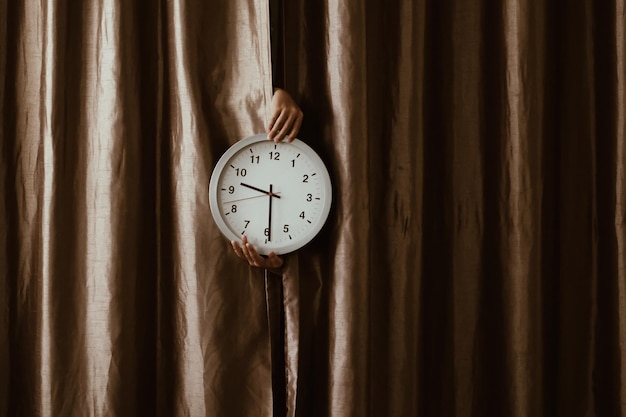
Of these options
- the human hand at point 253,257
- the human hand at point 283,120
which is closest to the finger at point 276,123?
the human hand at point 283,120

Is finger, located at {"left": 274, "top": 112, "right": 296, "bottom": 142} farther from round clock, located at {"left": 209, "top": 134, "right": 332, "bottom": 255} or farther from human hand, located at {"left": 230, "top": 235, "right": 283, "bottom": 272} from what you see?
human hand, located at {"left": 230, "top": 235, "right": 283, "bottom": 272}

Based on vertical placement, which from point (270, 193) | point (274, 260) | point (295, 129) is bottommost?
point (274, 260)

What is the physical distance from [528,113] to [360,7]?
351 millimetres

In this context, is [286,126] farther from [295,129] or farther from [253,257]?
[253,257]

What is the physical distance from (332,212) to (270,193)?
0.37ft

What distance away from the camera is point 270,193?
3.49 feet

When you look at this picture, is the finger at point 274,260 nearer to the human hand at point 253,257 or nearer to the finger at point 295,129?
the human hand at point 253,257

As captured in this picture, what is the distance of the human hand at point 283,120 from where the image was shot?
106 centimetres

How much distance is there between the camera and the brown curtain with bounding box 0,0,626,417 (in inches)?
42.9

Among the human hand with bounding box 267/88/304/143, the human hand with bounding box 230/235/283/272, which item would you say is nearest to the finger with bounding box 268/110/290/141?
the human hand with bounding box 267/88/304/143

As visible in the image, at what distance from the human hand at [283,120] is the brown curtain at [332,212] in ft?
0.15

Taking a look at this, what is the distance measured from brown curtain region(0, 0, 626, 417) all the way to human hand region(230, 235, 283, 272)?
0.03 meters

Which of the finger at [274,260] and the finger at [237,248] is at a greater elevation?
the finger at [237,248]

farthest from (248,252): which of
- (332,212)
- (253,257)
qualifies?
(332,212)
